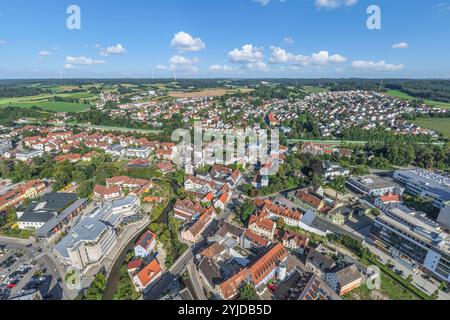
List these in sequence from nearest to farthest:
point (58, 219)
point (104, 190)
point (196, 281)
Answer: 1. point (196, 281)
2. point (58, 219)
3. point (104, 190)

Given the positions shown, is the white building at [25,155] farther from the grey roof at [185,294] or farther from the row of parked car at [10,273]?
the grey roof at [185,294]

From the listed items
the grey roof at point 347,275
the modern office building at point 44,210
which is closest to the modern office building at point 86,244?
the modern office building at point 44,210

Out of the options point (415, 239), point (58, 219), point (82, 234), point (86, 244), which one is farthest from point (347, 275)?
point (58, 219)

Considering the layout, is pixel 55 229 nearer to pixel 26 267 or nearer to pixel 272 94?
pixel 26 267

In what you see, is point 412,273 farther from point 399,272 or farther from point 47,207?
point 47,207

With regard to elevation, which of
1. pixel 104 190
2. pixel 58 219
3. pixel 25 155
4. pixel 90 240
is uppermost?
pixel 25 155

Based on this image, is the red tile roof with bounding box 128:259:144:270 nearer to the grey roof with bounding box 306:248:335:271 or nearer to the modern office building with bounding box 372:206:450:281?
the grey roof with bounding box 306:248:335:271

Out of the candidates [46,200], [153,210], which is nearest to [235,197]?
[153,210]
